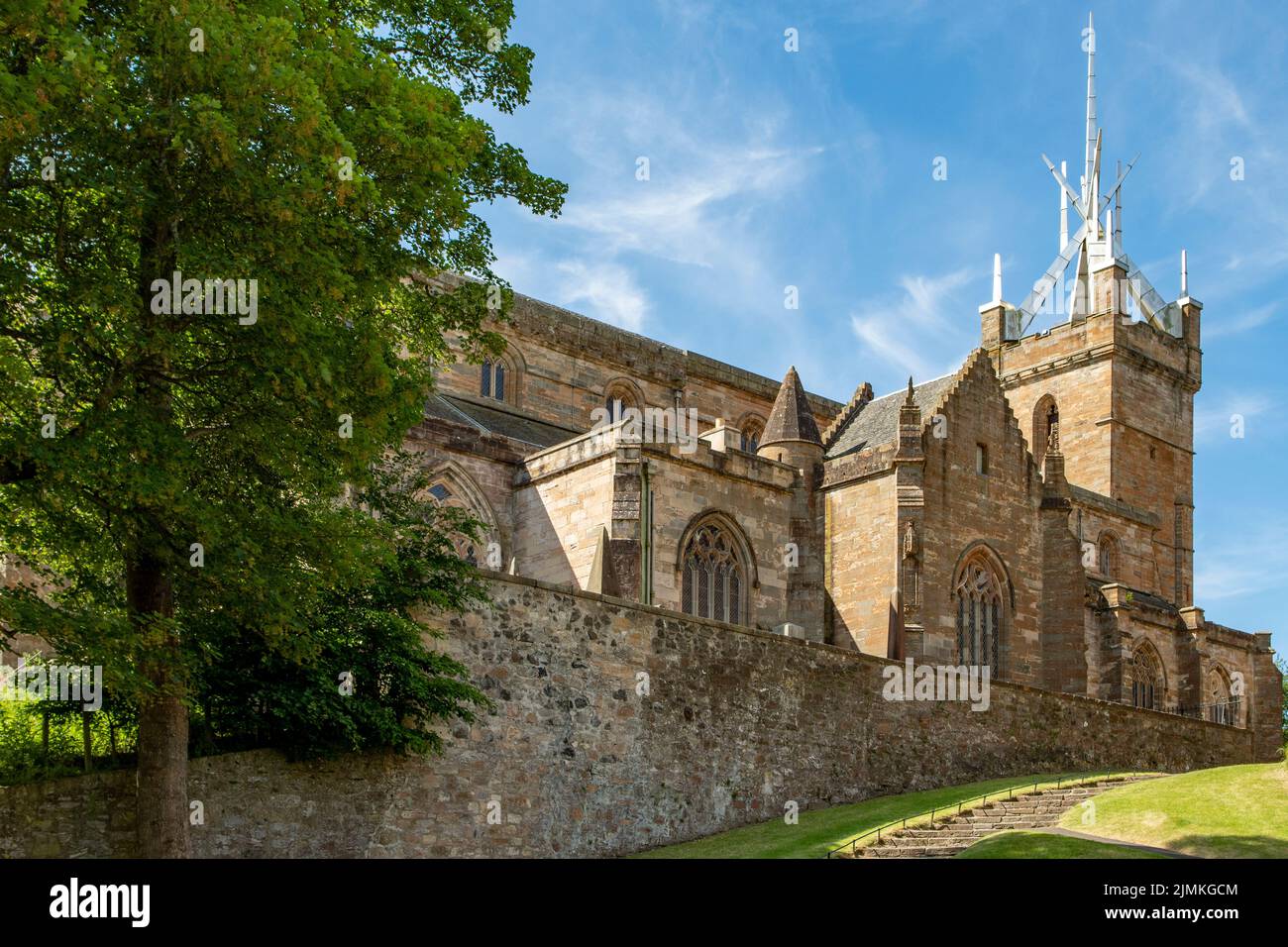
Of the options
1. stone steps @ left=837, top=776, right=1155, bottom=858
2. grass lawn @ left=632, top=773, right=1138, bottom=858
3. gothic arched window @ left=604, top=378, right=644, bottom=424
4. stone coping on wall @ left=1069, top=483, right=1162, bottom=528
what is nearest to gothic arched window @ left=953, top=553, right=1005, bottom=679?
grass lawn @ left=632, top=773, right=1138, bottom=858

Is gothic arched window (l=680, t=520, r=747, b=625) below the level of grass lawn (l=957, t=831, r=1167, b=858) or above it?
above

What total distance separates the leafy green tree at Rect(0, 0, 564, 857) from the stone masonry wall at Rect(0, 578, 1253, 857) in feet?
6.99

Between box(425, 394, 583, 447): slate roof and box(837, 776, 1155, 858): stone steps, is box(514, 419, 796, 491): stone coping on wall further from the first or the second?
box(837, 776, 1155, 858): stone steps

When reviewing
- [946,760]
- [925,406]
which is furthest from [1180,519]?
[946,760]

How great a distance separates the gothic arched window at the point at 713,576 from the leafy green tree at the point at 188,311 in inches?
626

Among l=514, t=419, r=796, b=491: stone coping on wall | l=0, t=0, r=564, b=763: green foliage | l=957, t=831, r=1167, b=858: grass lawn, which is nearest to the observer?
l=0, t=0, r=564, b=763: green foliage

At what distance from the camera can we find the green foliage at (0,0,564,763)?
15.1 m

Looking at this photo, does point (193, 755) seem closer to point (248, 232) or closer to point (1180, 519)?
point (248, 232)

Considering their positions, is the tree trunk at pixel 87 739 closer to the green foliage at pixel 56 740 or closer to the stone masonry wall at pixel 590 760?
the green foliage at pixel 56 740

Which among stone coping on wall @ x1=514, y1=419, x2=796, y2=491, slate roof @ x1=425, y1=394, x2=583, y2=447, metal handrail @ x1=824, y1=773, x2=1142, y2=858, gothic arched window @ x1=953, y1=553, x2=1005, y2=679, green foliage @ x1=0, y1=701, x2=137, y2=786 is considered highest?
slate roof @ x1=425, y1=394, x2=583, y2=447

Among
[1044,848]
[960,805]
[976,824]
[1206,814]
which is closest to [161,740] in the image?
[1044,848]

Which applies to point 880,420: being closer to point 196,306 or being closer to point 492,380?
point 492,380

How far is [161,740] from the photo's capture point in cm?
1655

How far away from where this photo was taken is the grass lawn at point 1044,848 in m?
20.3
